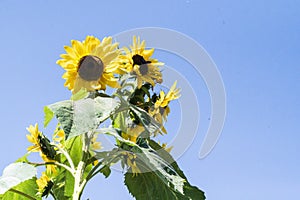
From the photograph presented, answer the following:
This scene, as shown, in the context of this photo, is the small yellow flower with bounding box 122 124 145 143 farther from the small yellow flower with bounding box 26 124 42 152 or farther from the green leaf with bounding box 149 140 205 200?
the small yellow flower with bounding box 26 124 42 152

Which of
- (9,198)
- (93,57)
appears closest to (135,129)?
(93,57)

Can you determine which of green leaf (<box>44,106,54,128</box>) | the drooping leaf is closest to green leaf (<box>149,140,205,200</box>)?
the drooping leaf

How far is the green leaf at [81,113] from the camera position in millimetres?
680

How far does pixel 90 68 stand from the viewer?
0.90m

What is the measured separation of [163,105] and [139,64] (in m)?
0.11

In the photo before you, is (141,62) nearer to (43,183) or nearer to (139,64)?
(139,64)

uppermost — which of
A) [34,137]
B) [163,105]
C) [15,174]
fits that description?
[163,105]

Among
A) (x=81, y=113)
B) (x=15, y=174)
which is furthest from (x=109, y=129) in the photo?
(x=15, y=174)

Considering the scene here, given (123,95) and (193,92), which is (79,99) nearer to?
(123,95)

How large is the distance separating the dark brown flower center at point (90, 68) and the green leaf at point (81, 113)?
0.38 feet

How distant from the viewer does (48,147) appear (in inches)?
33.3

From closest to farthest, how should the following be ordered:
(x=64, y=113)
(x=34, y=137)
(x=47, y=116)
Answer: (x=64, y=113) < (x=47, y=116) < (x=34, y=137)

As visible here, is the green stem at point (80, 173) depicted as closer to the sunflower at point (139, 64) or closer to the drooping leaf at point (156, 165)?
the drooping leaf at point (156, 165)

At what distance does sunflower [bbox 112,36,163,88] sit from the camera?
2.95ft
